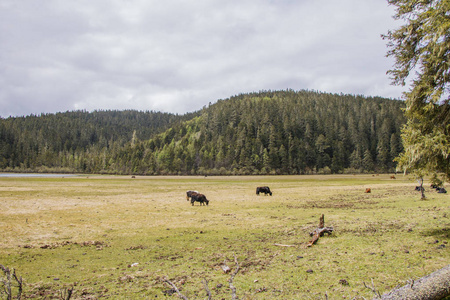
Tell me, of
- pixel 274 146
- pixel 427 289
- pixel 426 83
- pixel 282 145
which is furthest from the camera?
pixel 274 146

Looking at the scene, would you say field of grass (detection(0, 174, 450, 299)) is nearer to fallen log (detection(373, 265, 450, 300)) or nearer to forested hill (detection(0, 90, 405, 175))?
fallen log (detection(373, 265, 450, 300))

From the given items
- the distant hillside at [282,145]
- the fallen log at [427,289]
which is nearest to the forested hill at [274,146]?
the distant hillside at [282,145]

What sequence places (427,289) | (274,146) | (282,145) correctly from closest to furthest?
(427,289) < (282,145) < (274,146)

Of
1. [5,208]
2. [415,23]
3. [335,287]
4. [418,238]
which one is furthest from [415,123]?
[5,208]

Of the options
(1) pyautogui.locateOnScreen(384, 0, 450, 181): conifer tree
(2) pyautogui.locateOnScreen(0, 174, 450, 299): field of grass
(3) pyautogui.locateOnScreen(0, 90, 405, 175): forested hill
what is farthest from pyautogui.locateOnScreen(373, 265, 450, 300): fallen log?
(3) pyautogui.locateOnScreen(0, 90, 405, 175): forested hill

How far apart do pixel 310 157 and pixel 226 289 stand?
155968mm

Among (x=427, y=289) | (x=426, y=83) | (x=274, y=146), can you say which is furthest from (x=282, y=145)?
(x=427, y=289)

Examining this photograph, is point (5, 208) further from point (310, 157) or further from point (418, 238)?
point (310, 157)

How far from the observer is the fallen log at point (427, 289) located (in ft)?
17.0

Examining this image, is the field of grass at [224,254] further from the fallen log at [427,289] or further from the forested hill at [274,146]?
the forested hill at [274,146]

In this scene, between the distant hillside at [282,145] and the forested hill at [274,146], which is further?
the forested hill at [274,146]

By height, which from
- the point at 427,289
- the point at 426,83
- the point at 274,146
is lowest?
the point at 427,289

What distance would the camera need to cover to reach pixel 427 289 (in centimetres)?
559

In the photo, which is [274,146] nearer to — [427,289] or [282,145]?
[282,145]
